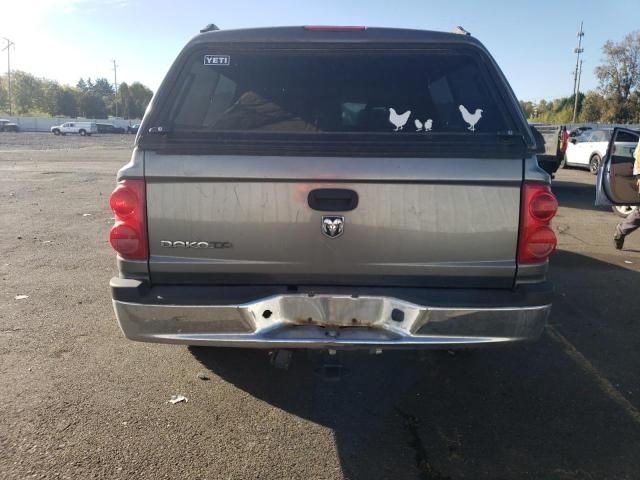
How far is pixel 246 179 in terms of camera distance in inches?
103

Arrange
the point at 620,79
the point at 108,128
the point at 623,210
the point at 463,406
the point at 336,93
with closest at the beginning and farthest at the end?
the point at 336,93 < the point at 463,406 < the point at 623,210 < the point at 620,79 < the point at 108,128

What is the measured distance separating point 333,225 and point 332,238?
65mm

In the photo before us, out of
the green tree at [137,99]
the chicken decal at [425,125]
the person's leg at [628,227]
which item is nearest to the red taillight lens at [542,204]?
the chicken decal at [425,125]

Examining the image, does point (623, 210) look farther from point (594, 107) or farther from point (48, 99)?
point (48, 99)

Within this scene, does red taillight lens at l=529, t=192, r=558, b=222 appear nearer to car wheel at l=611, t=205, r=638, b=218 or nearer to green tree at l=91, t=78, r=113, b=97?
car wheel at l=611, t=205, r=638, b=218

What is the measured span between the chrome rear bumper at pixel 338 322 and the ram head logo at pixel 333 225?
314 mm

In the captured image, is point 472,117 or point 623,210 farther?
point 623,210

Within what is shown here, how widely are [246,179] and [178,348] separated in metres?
2.01

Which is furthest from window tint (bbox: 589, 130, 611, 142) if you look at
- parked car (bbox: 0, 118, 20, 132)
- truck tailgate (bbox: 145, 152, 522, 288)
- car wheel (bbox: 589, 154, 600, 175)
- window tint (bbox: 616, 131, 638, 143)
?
parked car (bbox: 0, 118, 20, 132)

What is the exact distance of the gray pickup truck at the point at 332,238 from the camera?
2.62 m

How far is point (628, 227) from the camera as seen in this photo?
23.9 feet

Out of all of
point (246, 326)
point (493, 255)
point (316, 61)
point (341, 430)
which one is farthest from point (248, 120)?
point (341, 430)

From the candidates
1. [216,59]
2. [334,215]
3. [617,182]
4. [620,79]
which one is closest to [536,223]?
[334,215]

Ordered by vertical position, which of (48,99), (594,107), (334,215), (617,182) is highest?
(48,99)
